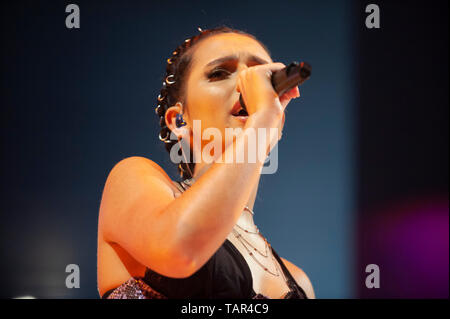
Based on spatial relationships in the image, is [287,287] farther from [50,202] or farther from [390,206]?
[390,206]

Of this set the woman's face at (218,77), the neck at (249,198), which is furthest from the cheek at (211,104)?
the neck at (249,198)

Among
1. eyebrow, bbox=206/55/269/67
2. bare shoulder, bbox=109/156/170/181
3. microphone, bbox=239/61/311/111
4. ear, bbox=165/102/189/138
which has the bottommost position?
bare shoulder, bbox=109/156/170/181

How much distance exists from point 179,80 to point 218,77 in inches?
6.2

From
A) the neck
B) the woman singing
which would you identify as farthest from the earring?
the neck

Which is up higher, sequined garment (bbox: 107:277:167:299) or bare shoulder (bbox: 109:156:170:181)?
bare shoulder (bbox: 109:156:170:181)

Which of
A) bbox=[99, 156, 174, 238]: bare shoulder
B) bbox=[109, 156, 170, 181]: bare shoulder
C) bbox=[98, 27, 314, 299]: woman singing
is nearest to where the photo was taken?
bbox=[98, 27, 314, 299]: woman singing

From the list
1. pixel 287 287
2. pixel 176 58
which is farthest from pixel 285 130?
pixel 287 287

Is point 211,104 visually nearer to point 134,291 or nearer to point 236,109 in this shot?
point 236,109

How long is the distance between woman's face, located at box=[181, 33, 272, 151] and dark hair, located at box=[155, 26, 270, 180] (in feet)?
0.13

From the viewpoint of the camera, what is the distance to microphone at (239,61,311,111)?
0.70m

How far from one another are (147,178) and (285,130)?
1.10 metres

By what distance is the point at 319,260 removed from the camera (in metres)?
1.78

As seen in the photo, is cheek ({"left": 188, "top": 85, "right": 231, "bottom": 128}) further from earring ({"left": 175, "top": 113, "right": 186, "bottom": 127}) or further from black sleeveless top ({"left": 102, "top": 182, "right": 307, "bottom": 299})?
black sleeveless top ({"left": 102, "top": 182, "right": 307, "bottom": 299})

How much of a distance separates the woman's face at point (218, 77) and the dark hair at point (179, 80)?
0.04 m
